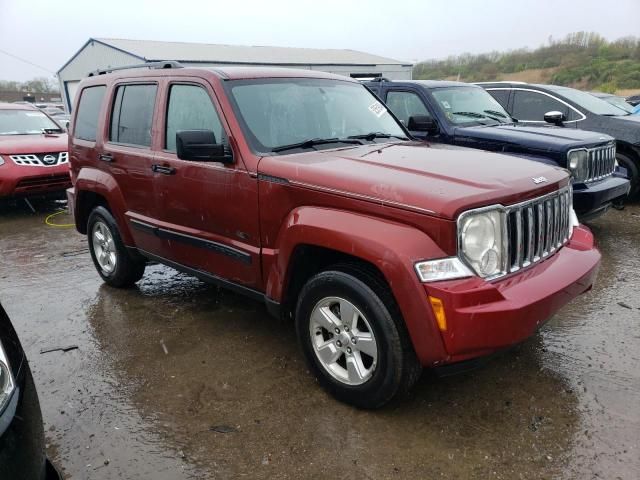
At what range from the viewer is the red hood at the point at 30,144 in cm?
814

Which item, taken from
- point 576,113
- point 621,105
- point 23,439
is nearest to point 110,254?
point 23,439

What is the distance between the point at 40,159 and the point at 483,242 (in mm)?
7828

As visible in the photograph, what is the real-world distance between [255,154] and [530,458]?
7.43 feet

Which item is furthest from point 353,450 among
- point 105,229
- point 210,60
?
point 210,60

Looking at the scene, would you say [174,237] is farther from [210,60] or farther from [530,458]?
[210,60]

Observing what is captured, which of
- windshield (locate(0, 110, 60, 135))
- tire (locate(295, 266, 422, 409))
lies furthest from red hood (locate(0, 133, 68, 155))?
tire (locate(295, 266, 422, 409))

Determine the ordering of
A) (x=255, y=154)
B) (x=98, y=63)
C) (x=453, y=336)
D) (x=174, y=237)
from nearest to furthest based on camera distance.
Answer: (x=453, y=336) → (x=255, y=154) → (x=174, y=237) → (x=98, y=63)

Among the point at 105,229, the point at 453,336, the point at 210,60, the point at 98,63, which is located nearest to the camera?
the point at 453,336

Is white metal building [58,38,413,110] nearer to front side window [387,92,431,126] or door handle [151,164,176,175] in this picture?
front side window [387,92,431,126]

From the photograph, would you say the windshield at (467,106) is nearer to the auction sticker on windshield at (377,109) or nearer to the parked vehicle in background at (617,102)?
the auction sticker on windshield at (377,109)

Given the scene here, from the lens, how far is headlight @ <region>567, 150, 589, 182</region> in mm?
5523

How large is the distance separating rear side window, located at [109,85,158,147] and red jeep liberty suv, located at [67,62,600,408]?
0.02m

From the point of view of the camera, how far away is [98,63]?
27375 millimetres

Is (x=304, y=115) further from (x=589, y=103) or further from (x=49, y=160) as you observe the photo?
(x=589, y=103)
